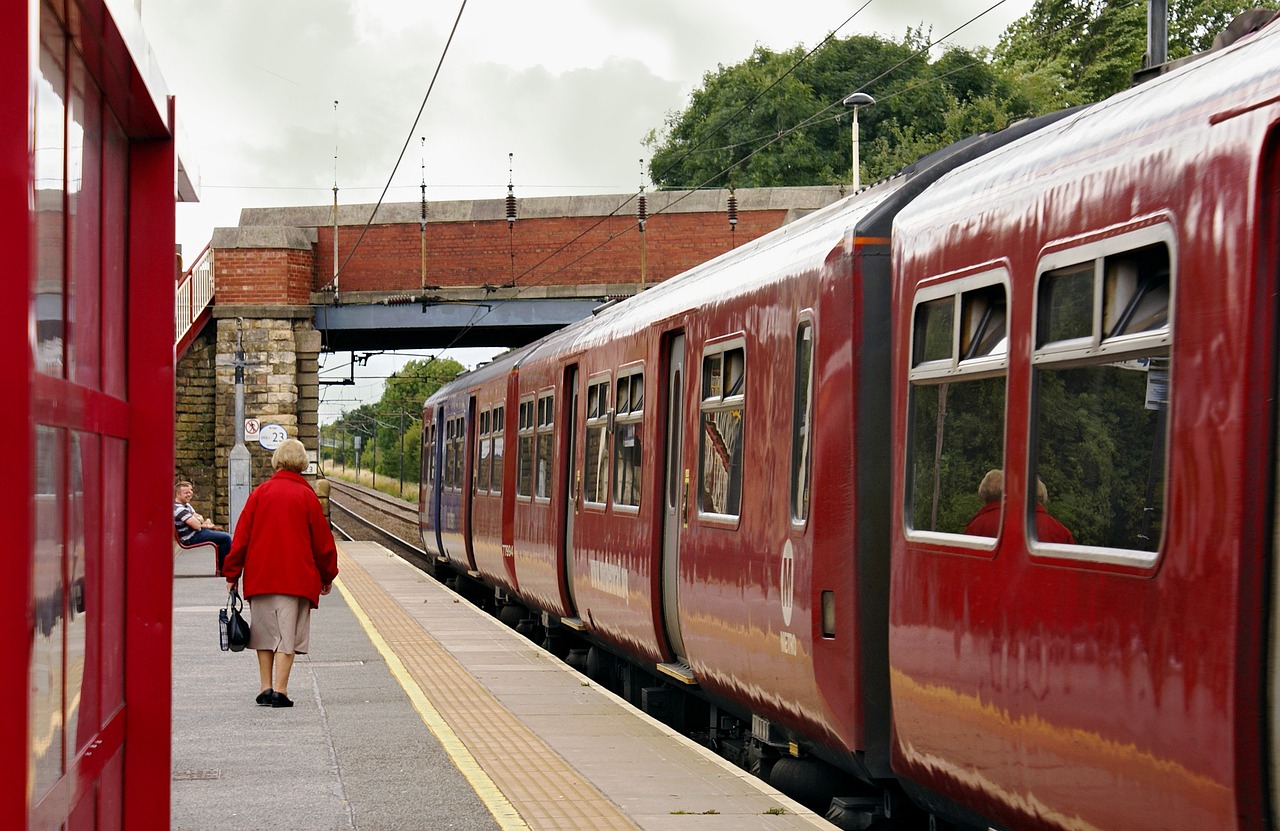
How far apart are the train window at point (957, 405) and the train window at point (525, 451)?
983cm

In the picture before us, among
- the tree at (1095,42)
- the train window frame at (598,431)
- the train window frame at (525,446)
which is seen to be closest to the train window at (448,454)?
the train window frame at (525,446)

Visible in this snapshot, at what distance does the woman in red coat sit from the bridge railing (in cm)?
2206

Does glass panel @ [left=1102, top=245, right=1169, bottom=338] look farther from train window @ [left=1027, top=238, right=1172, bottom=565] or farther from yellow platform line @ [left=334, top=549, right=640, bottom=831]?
yellow platform line @ [left=334, top=549, right=640, bottom=831]

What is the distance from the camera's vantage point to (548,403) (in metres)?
15.0

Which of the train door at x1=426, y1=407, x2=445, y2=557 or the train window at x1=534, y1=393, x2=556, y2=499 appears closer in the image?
the train window at x1=534, y1=393, x2=556, y2=499

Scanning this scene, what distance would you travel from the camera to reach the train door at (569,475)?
13414mm

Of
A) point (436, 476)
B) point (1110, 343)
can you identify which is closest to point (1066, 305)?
point (1110, 343)

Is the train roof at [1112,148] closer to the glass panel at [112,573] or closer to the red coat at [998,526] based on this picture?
the red coat at [998,526]

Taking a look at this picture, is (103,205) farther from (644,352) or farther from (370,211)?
(370,211)

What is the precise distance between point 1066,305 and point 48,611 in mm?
3134

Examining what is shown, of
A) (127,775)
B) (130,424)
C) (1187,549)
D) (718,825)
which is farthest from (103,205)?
(718,825)

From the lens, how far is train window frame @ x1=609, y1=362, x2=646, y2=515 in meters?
10.7

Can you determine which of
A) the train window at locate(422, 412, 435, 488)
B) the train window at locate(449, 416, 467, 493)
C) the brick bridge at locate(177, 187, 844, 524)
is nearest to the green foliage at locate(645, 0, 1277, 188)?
the brick bridge at locate(177, 187, 844, 524)

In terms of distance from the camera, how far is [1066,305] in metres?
4.84
